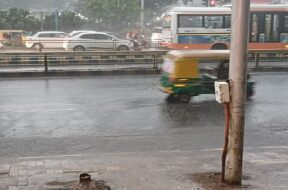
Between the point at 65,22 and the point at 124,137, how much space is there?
41.3 m

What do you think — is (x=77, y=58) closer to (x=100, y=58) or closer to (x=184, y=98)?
(x=100, y=58)

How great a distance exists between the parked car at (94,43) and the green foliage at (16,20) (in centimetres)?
1681

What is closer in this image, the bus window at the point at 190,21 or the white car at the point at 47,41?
the bus window at the point at 190,21

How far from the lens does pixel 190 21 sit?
28.2 metres

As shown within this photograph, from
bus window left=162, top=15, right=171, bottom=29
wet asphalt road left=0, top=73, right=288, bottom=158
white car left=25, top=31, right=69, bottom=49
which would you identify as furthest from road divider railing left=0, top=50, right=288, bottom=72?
white car left=25, top=31, right=69, bottom=49

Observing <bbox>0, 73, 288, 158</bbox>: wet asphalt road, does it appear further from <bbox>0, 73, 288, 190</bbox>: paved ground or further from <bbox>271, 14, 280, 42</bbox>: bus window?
<bbox>271, 14, 280, 42</bbox>: bus window

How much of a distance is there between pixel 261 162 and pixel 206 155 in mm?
991

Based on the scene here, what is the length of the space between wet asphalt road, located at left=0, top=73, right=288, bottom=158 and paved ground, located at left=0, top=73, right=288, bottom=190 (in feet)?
0.07

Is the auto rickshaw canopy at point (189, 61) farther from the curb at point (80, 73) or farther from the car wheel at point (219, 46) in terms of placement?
the car wheel at point (219, 46)

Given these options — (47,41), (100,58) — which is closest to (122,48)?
(47,41)

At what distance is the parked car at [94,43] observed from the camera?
102 feet

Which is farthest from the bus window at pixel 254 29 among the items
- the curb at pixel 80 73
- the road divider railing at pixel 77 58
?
the curb at pixel 80 73

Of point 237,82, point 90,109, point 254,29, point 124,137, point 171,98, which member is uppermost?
point 254,29

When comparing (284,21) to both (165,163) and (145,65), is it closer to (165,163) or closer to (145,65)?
(145,65)
